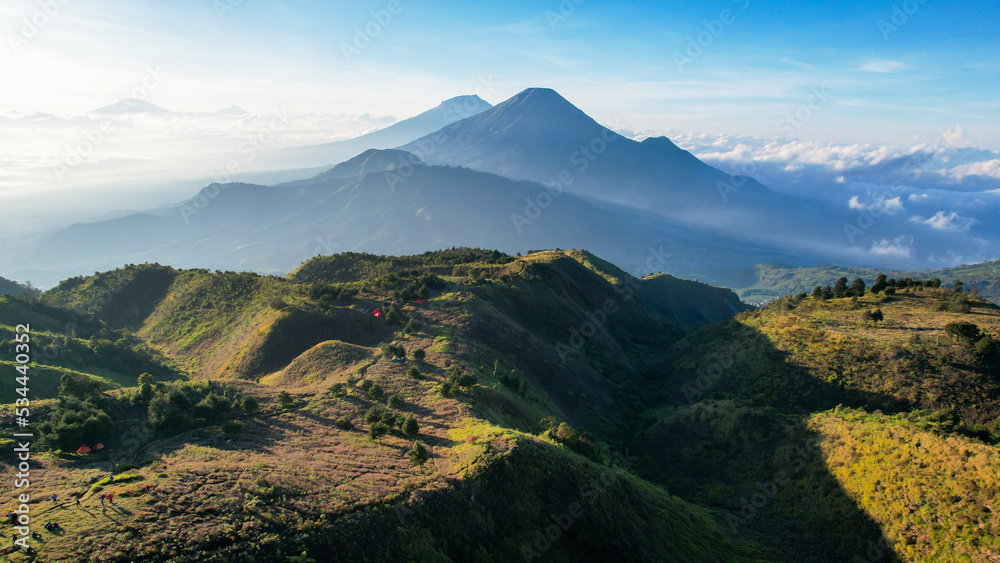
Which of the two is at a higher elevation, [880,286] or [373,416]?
[880,286]

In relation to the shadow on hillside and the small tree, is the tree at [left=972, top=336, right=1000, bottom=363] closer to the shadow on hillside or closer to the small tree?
the shadow on hillside

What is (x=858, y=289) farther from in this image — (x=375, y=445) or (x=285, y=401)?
(x=285, y=401)

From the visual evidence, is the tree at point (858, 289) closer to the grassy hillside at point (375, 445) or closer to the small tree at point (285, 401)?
the grassy hillside at point (375, 445)

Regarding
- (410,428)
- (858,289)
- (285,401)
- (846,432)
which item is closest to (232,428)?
(285,401)

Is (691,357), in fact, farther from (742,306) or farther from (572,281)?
(742,306)

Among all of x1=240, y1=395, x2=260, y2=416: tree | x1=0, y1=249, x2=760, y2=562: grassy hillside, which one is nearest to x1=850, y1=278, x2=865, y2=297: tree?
x1=0, y1=249, x2=760, y2=562: grassy hillside

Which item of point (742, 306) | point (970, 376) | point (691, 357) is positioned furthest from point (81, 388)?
point (742, 306)

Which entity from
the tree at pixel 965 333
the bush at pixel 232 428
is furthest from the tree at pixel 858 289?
the bush at pixel 232 428
